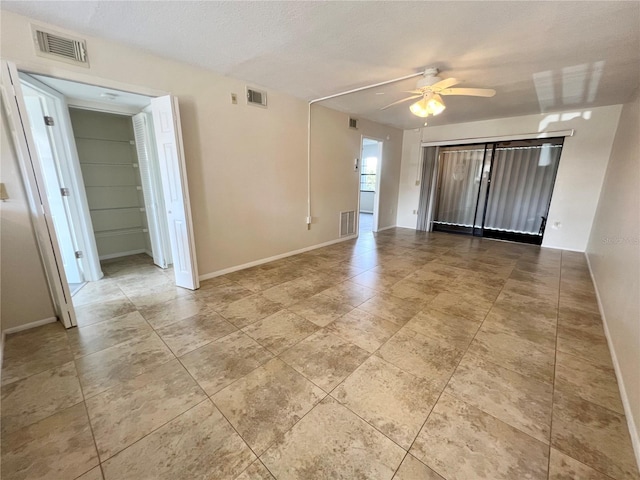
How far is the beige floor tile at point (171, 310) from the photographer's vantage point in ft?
8.46

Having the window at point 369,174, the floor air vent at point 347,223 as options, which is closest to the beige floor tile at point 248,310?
the floor air vent at point 347,223

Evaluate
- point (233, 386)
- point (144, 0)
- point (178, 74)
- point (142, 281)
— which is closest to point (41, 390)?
point (233, 386)

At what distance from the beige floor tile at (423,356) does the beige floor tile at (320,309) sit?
0.62 m

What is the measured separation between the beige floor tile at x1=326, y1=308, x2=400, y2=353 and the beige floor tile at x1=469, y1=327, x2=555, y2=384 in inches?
28.3

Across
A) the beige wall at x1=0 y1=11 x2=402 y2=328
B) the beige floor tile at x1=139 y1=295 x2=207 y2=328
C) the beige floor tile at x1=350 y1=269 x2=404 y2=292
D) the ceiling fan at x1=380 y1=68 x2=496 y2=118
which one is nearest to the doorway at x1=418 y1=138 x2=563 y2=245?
the beige wall at x1=0 y1=11 x2=402 y2=328

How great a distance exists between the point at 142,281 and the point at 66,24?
Answer: 2782mm

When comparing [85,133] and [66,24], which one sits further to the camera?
[85,133]

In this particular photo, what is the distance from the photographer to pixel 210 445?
1.37 meters

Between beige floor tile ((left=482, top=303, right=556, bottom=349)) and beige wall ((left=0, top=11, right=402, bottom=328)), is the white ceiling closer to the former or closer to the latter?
beige wall ((left=0, top=11, right=402, bottom=328))

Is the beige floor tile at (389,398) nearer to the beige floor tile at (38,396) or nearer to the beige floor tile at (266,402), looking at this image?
the beige floor tile at (266,402)

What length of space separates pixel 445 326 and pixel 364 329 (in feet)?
2.62

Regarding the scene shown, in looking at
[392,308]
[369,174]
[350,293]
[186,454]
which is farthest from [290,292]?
[369,174]

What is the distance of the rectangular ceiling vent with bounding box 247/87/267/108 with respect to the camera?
11.6 ft

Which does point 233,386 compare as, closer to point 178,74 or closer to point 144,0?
point 144,0
